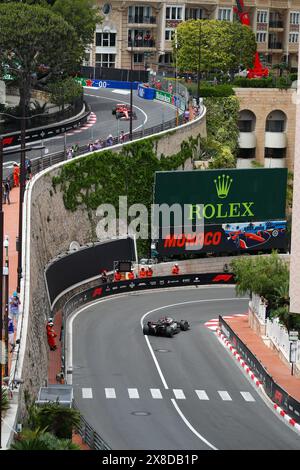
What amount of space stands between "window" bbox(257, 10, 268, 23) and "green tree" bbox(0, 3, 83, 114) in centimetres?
5442

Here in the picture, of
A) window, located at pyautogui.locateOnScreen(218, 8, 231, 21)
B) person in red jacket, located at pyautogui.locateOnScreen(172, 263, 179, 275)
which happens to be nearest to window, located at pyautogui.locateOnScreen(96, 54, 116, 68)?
window, located at pyautogui.locateOnScreen(218, 8, 231, 21)

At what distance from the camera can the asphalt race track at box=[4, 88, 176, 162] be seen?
305ft

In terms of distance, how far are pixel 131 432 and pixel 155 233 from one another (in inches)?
1505

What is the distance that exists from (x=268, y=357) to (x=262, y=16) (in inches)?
3415

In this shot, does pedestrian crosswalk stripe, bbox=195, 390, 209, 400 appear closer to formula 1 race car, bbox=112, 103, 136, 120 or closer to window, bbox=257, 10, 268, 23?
formula 1 race car, bbox=112, 103, 136, 120

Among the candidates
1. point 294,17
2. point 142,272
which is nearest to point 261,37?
point 294,17

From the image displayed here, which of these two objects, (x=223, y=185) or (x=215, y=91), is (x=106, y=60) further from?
(x=223, y=185)

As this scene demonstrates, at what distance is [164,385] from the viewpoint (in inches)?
2448

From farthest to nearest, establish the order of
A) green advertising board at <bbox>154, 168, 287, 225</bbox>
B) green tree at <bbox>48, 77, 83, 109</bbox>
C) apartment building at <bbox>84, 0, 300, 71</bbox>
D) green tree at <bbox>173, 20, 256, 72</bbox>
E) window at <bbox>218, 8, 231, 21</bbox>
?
window at <bbox>218, 8, 231, 21</bbox> < apartment building at <bbox>84, 0, 300, 71</bbox> < green tree at <bbox>173, 20, 256, 72</bbox> < green tree at <bbox>48, 77, 83, 109</bbox> < green advertising board at <bbox>154, 168, 287, 225</bbox>

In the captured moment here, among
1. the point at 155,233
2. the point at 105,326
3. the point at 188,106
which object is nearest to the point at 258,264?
the point at 105,326

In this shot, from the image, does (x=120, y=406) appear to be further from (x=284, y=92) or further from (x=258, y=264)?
(x=284, y=92)

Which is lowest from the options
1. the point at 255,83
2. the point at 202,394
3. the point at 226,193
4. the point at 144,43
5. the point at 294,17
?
the point at 202,394

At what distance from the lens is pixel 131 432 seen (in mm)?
52750
